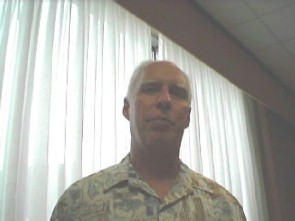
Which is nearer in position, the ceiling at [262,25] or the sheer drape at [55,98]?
the sheer drape at [55,98]

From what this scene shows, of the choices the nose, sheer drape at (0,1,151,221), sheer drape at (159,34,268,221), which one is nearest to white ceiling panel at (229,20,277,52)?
sheer drape at (159,34,268,221)

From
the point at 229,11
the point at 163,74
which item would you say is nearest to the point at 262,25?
the point at 229,11

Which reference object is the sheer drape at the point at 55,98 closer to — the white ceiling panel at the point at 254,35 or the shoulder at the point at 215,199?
the shoulder at the point at 215,199

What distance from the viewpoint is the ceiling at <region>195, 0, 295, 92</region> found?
7.51 feet

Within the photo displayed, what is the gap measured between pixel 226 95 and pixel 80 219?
189cm

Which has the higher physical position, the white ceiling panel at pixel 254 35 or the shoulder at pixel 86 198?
the white ceiling panel at pixel 254 35

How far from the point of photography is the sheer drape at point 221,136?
2.11 m

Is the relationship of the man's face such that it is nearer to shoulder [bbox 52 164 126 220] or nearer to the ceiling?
shoulder [bbox 52 164 126 220]

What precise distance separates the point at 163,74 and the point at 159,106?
126 millimetres

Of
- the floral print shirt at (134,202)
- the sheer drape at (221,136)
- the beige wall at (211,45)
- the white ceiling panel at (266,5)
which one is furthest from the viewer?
the white ceiling panel at (266,5)

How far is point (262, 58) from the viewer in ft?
9.54

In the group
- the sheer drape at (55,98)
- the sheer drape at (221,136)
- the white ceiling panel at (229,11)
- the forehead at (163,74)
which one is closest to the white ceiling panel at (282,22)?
the white ceiling panel at (229,11)

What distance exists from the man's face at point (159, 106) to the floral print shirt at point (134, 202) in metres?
0.13

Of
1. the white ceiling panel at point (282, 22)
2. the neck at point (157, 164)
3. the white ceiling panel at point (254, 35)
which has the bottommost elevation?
the neck at point (157, 164)
